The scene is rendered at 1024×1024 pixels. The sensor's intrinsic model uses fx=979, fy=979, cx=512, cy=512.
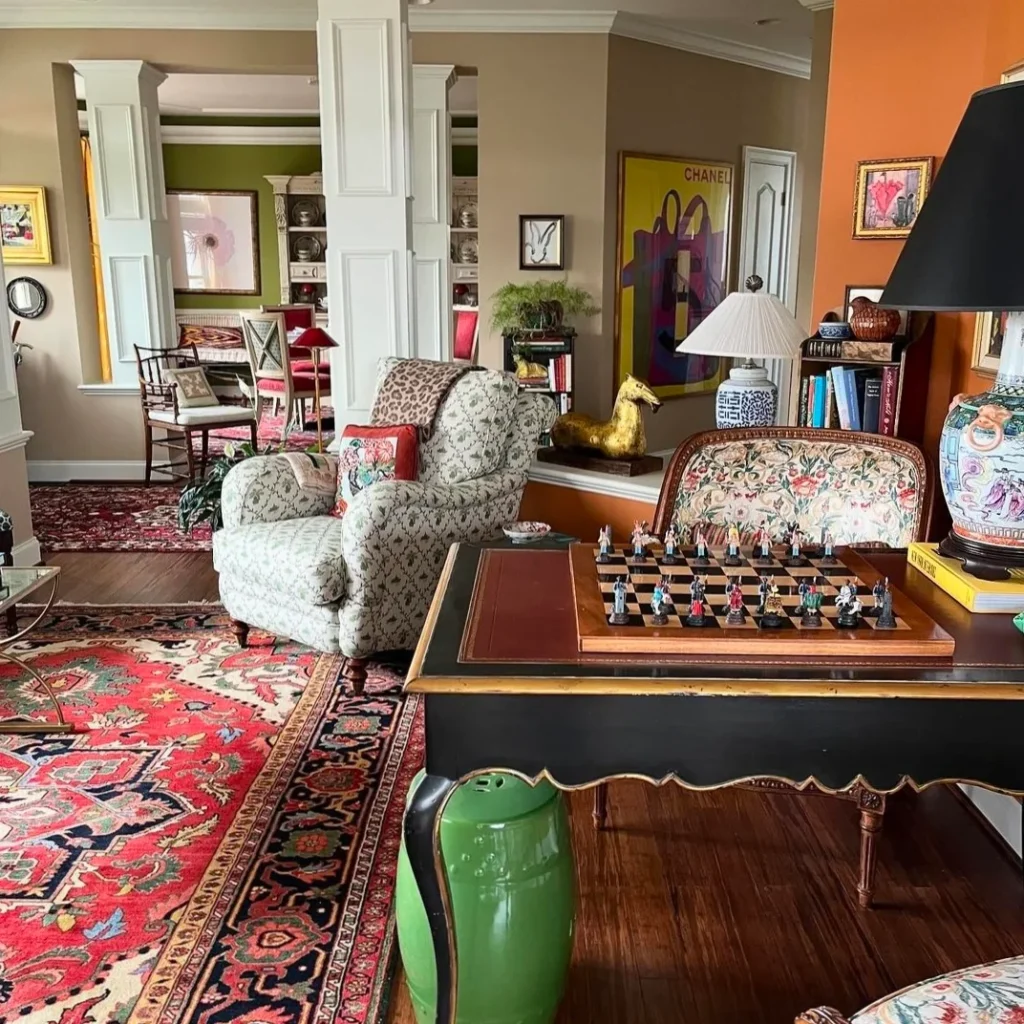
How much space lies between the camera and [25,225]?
19.9 feet

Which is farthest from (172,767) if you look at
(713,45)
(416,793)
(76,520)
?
(713,45)

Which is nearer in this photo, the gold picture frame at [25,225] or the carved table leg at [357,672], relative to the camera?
the carved table leg at [357,672]

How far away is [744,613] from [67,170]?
235 inches

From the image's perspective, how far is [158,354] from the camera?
248 inches

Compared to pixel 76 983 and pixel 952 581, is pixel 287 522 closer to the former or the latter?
pixel 76 983

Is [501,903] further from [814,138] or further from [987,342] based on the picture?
[814,138]

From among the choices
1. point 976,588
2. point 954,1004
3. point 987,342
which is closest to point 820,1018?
point 954,1004

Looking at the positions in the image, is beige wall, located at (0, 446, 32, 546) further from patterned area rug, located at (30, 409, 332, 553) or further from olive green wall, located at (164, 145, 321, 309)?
olive green wall, located at (164, 145, 321, 309)

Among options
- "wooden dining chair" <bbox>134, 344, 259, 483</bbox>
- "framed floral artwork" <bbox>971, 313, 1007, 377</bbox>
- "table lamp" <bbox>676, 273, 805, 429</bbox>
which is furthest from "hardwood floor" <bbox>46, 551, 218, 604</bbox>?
"framed floral artwork" <bbox>971, 313, 1007, 377</bbox>

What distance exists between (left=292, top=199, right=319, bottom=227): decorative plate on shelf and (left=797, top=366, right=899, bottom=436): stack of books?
847cm

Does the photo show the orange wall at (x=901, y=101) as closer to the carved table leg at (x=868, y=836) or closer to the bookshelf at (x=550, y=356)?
the carved table leg at (x=868, y=836)

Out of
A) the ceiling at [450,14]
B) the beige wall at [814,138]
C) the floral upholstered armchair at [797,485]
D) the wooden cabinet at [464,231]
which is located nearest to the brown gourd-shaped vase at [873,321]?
the floral upholstered armchair at [797,485]

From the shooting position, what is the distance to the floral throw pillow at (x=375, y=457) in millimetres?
3383

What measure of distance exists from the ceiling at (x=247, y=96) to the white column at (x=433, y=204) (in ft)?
5.04
